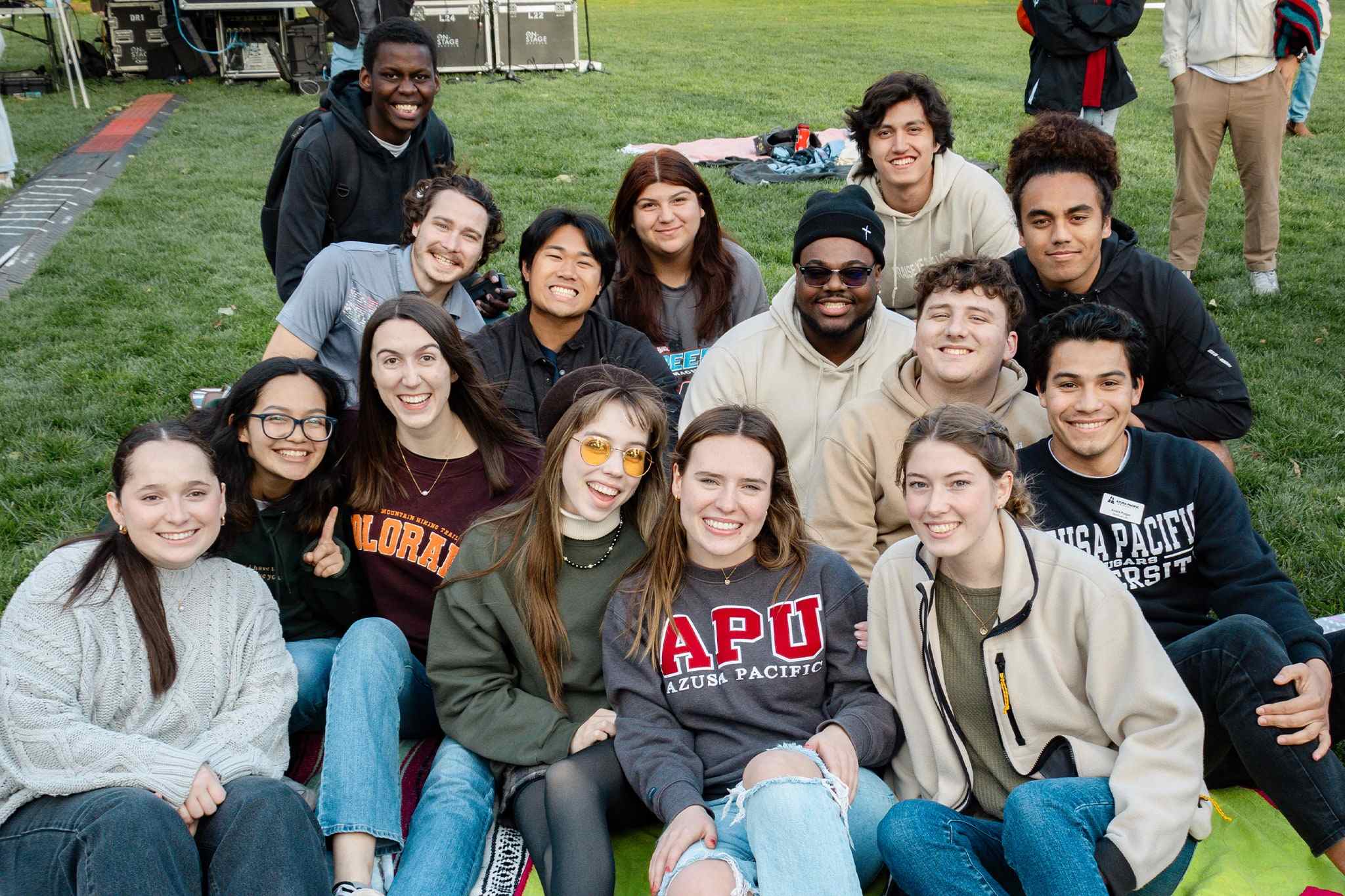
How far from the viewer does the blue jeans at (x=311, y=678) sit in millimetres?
3266

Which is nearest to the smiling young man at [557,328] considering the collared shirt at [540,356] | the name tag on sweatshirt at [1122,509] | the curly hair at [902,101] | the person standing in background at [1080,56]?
the collared shirt at [540,356]

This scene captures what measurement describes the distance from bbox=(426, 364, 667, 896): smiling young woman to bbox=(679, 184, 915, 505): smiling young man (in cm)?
86

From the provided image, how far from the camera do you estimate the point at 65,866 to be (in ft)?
8.20

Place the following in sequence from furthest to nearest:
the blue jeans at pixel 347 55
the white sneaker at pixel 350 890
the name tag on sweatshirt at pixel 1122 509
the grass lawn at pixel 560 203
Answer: the blue jeans at pixel 347 55 < the grass lawn at pixel 560 203 < the name tag on sweatshirt at pixel 1122 509 < the white sneaker at pixel 350 890

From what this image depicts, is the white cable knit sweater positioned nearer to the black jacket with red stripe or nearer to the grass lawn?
the grass lawn

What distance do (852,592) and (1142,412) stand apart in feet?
4.91

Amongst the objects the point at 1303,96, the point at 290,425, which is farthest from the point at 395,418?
the point at 1303,96

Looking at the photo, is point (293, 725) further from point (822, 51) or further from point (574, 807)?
point (822, 51)

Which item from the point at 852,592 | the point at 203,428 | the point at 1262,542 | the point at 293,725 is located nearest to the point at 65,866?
the point at 293,725

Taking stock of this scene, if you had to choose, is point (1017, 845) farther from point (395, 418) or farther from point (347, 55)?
point (347, 55)

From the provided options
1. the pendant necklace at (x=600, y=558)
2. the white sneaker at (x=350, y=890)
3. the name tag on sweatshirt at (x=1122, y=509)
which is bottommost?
the white sneaker at (x=350, y=890)

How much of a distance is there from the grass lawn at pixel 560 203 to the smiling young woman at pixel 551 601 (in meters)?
2.27

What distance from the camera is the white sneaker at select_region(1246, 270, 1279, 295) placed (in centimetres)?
704

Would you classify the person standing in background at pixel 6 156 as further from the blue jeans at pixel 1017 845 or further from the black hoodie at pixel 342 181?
the blue jeans at pixel 1017 845
